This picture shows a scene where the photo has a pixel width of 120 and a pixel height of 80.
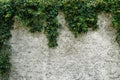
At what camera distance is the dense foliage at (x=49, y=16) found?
20.1 ft

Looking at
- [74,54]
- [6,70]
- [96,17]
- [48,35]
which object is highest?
[96,17]

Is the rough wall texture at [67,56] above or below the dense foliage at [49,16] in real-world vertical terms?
below

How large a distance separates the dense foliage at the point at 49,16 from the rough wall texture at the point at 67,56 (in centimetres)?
16

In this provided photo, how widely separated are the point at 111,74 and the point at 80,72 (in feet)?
2.46

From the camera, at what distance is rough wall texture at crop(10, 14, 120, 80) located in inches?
243

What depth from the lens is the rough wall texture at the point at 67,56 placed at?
6168 mm

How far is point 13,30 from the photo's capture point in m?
6.42

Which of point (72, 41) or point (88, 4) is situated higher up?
point (88, 4)

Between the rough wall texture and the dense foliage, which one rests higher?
the dense foliage

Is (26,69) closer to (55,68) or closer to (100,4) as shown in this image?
(55,68)

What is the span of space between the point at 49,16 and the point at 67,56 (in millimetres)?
1083

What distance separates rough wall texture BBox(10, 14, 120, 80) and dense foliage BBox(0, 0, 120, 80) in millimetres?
156

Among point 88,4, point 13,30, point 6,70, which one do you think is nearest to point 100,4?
point 88,4

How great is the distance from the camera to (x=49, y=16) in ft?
20.5
